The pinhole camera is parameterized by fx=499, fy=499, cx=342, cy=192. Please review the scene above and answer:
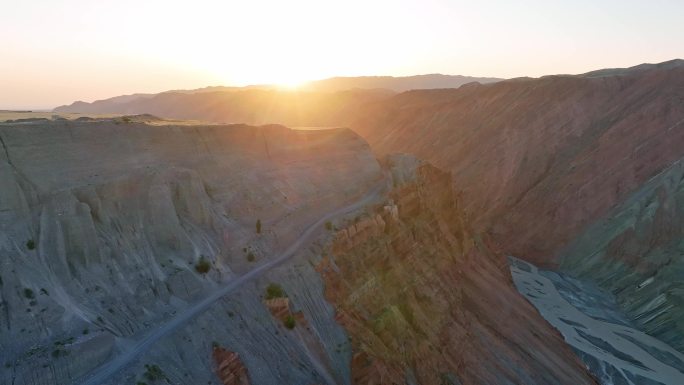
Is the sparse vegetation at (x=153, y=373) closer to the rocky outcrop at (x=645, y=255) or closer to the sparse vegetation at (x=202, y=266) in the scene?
the sparse vegetation at (x=202, y=266)

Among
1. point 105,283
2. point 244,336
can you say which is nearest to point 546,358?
point 244,336

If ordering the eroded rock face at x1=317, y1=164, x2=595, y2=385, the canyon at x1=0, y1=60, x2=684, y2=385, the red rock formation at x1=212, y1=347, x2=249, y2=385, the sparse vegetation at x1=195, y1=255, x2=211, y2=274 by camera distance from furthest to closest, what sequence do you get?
1. the eroded rock face at x1=317, y1=164, x2=595, y2=385
2. the sparse vegetation at x1=195, y1=255, x2=211, y2=274
3. the red rock formation at x1=212, y1=347, x2=249, y2=385
4. the canyon at x1=0, y1=60, x2=684, y2=385

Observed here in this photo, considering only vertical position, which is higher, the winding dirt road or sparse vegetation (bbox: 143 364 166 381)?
the winding dirt road

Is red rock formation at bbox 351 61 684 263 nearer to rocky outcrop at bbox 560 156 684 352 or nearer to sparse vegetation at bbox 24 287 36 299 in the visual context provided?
rocky outcrop at bbox 560 156 684 352

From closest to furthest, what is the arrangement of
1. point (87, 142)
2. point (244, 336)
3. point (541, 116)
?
point (244, 336), point (87, 142), point (541, 116)

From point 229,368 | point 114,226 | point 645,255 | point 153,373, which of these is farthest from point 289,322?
point 645,255

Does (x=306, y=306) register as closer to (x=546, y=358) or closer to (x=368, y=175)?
(x=368, y=175)

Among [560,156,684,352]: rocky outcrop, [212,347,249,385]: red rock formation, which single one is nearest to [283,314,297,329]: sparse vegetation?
[212,347,249,385]: red rock formation
